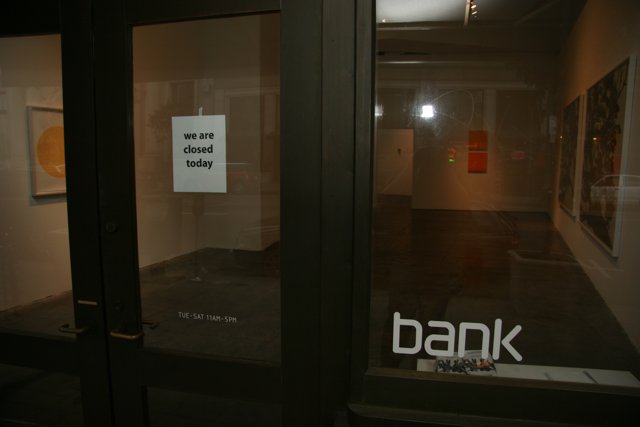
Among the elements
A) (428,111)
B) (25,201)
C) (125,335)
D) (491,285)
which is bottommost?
(125,335)

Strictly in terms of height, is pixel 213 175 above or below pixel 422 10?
below

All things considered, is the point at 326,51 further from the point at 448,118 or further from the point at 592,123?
the point at 592,123

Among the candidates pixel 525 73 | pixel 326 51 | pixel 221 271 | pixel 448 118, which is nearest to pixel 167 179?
pixel 221 271

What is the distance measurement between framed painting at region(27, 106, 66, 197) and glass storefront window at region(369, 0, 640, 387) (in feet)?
6.64

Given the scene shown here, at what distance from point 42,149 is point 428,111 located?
250 cm

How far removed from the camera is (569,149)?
74.9 inches

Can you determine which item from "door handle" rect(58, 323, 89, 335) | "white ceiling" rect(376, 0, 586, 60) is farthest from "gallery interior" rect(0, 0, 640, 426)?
"door handle" rect(58, 323, 89, 335)

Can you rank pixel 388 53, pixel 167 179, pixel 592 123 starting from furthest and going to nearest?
pixel 592 123 → pixel 167 179 → pixel 388 53

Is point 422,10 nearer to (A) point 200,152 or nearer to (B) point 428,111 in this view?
(B) point 428,111

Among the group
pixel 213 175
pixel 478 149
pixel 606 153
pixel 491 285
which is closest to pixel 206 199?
pixel 213 175

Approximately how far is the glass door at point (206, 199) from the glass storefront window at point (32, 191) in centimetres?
47

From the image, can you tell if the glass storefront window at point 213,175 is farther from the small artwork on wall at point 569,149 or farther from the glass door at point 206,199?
the small artwork on wall at point 569,149

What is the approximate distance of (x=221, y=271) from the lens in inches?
80.3

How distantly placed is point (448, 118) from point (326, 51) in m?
0.65
